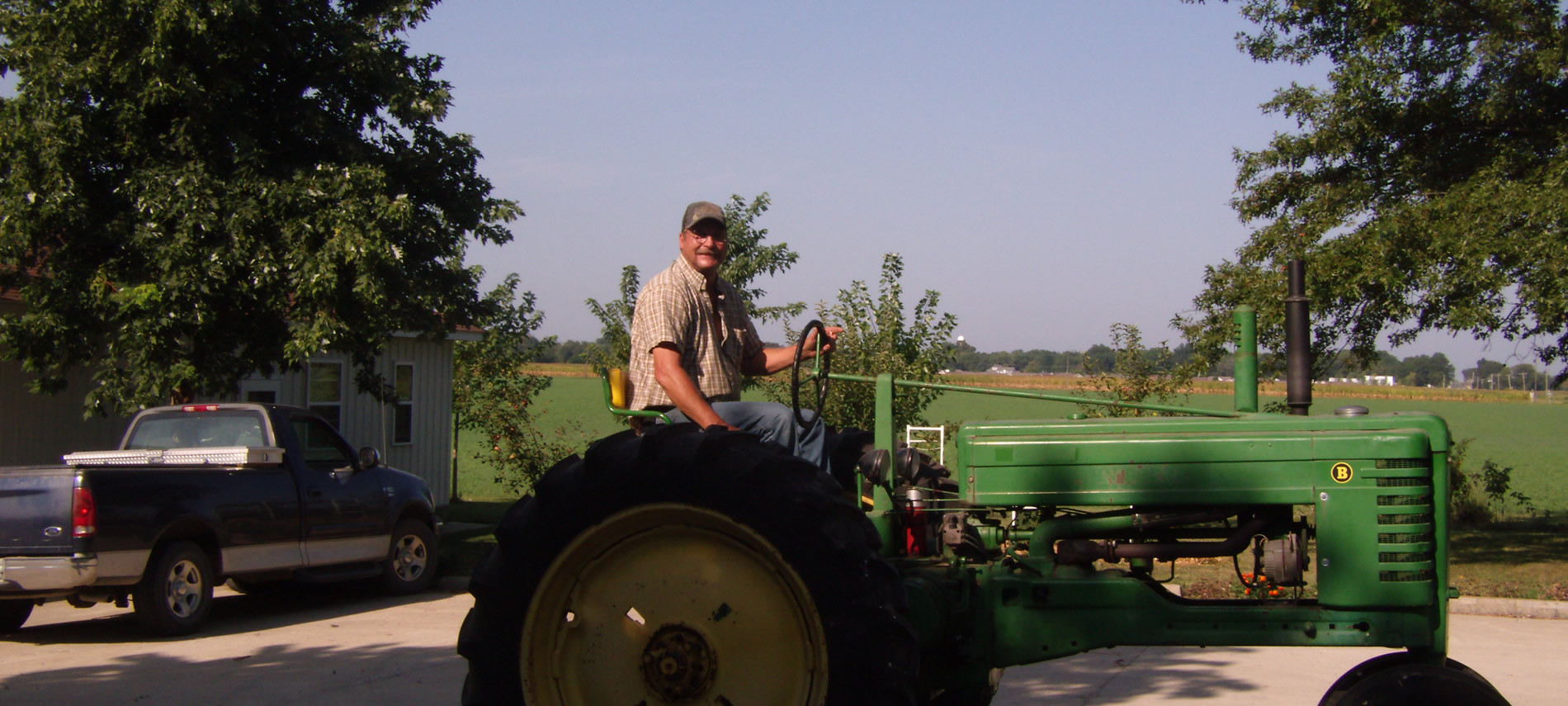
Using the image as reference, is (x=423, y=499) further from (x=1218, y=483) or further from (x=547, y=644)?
(x=1218, y=483)

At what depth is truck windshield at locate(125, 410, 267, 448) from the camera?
1013cm

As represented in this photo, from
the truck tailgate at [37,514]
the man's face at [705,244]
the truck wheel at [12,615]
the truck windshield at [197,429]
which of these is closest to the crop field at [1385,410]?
the man's face at [705,244]

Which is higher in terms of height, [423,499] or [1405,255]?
[1405,255]

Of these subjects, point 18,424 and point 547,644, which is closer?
point 547,644

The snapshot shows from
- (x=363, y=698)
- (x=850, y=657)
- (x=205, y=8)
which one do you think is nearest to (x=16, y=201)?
(x=205, y=8)

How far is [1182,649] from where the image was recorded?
26.2 feet

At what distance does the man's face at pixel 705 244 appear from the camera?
4.82 m

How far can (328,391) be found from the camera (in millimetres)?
17469

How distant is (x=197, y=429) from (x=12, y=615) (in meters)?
1.95

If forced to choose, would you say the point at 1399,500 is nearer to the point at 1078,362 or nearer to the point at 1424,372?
the point at 1078,362

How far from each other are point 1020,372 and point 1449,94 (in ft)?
23.1

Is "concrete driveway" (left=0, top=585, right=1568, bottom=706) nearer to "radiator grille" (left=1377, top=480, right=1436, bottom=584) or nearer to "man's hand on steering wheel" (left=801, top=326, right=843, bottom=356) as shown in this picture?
"man's hand on steering wheel" (left=801, top=326, right=843, bottom=356)

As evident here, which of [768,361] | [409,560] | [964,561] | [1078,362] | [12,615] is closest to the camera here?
[964,561]

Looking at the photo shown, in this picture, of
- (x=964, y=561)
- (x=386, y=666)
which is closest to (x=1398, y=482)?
(x=964, y=561)
